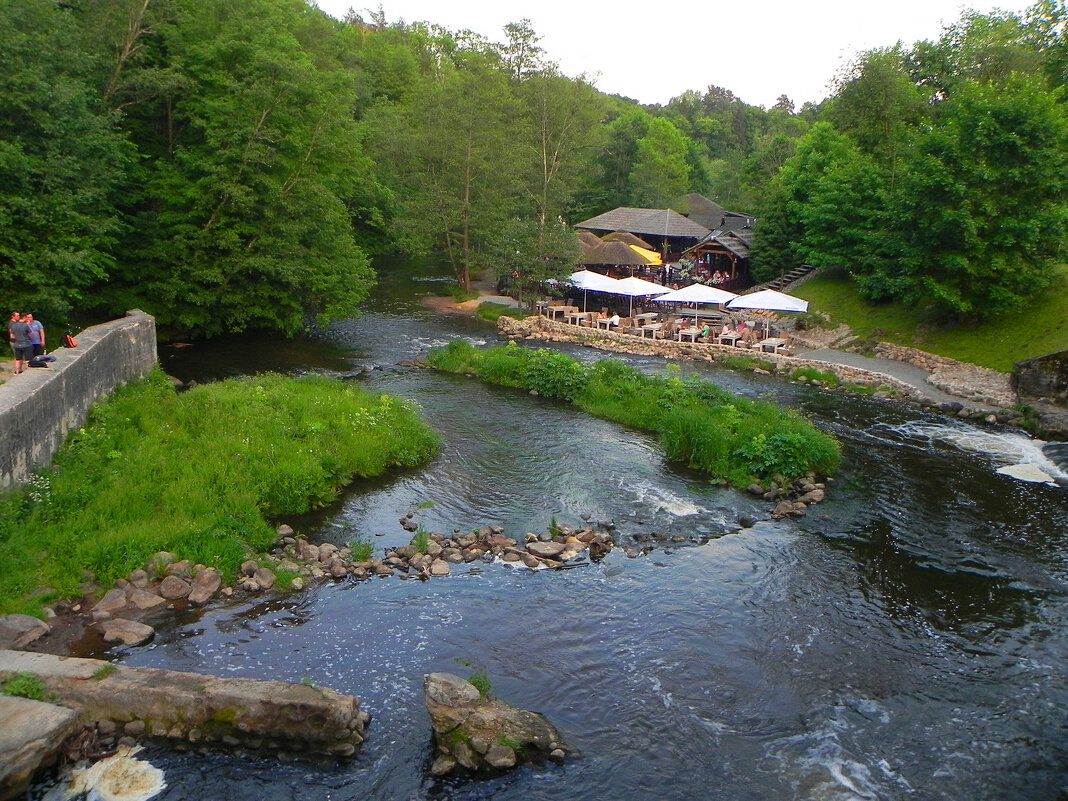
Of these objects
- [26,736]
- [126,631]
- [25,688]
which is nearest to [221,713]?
[26,736]

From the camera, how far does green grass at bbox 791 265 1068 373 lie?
1122 inches

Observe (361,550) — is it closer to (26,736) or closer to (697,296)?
(26,736)

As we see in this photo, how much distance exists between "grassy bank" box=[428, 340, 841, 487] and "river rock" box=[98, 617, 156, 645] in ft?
42.1

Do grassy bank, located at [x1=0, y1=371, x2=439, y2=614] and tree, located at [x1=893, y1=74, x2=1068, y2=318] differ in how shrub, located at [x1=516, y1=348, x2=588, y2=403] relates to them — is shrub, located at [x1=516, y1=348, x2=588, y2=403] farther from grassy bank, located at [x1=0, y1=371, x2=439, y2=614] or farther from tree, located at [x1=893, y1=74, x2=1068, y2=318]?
tree, located at [x1=893, y1=74, x2=1068, y2=318]

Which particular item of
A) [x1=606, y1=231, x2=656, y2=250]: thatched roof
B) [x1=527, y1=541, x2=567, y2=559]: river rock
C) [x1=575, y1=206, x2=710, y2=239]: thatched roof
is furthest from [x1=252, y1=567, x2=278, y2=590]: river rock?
[x1=575, y1=206, x2=710, y2=239]: thatched roof

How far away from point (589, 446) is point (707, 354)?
42.4 ft

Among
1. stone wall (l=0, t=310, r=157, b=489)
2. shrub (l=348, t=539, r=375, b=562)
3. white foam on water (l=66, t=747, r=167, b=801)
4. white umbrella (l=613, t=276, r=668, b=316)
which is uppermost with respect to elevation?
white umbrella (l=613, t=276, r=668, b=316)

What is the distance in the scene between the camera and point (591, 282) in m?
39.5

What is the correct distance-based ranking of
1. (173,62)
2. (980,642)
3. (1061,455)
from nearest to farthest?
(980,642) → (1061,455) → (173,62)

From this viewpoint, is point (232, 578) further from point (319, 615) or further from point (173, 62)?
point (173, 62)

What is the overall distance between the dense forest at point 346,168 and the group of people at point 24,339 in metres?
5.14

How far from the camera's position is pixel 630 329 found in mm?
35938

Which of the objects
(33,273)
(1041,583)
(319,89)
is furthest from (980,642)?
(319,89)

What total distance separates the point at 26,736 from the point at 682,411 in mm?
17026
